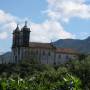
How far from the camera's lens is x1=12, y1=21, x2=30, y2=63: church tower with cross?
142750 mm

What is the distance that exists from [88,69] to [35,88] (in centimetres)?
7010

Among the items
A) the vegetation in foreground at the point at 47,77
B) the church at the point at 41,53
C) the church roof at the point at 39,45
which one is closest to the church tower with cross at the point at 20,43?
the church at the point at 41,53

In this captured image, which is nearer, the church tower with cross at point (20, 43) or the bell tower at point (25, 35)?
the church tower with cross at point (20, 43)

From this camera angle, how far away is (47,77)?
252 ft

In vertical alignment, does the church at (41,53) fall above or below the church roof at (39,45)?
below

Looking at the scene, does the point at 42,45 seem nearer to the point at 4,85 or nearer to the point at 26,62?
the point at 26,62

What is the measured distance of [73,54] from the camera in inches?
5782

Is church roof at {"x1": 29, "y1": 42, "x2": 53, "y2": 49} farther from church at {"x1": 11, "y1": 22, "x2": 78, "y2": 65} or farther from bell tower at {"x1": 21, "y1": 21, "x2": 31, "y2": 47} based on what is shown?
bell tower at {"x1": 21, "y1": 21, "x2": 31, "y2": 47}

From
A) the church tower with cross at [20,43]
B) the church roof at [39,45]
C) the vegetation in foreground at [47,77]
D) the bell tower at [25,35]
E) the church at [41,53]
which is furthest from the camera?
the bell tower at [25,35]

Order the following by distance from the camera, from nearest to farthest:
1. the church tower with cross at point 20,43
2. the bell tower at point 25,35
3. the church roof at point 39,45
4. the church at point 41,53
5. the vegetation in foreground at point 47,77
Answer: the vegetation in foreground at point 47,77 → the church at point 41,53 → the church tower with cross at point 20,43 → the church roof at point 39,45 → the bell tower at point 25,35

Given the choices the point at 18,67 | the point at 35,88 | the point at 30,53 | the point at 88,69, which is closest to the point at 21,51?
the point at 30,53

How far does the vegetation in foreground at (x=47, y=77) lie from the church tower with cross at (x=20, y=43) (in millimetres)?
6171

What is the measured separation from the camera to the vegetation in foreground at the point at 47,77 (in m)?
18.5

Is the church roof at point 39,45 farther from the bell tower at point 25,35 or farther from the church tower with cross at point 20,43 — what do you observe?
the bell tower at point 25,35
